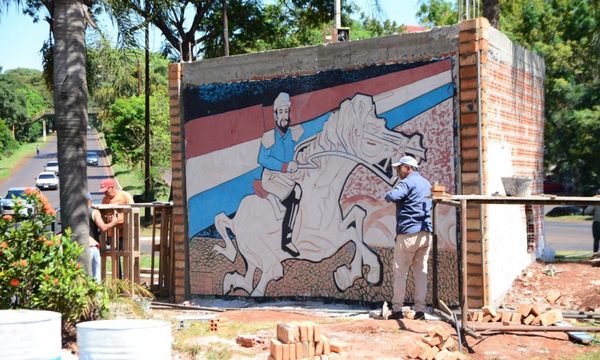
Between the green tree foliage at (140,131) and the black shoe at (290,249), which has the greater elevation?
the green tree foliage at (140,131)

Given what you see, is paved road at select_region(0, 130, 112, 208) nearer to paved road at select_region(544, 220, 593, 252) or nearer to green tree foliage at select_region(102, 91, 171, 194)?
green tree foliage at select_region(102, 91, 171, 194)

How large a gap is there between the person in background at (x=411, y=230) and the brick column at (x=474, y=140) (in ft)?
2.09

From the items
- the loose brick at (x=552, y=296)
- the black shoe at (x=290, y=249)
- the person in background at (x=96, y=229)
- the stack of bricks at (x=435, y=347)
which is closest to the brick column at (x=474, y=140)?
the loose brick at (x=552, y=296)

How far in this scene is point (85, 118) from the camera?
9961 millimetres

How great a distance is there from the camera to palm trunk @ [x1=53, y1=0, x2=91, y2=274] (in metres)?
9.83

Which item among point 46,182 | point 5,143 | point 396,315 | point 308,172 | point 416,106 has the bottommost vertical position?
point 396,315

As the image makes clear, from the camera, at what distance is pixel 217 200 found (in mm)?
12656

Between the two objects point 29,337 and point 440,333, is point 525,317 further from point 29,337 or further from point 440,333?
point 29,337

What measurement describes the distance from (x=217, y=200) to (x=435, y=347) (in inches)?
204

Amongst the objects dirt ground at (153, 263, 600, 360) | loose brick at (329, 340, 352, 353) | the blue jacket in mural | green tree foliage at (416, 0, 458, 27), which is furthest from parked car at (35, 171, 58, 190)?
loose brick at (329, 340, 352, 353)

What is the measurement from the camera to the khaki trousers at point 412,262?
1000 cm

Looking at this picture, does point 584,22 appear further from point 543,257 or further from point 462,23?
point 462,23

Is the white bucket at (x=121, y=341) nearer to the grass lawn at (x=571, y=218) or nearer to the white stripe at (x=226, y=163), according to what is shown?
the white stripe at (x=226, y=163)

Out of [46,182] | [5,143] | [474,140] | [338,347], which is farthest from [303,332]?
[5,143]
